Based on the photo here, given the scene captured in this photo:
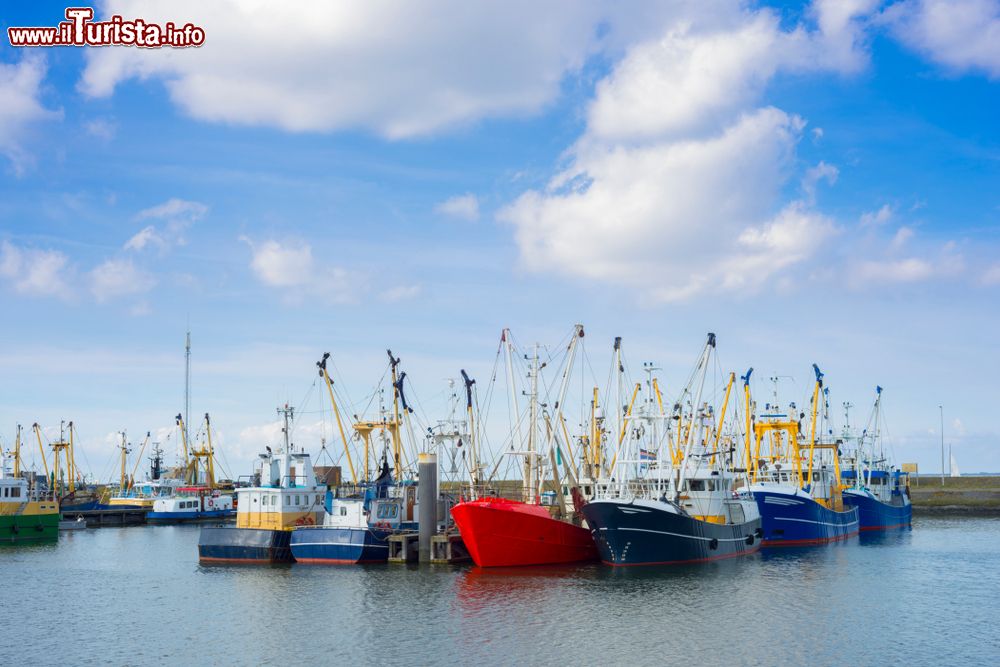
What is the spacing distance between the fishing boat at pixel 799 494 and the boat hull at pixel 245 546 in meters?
35.3

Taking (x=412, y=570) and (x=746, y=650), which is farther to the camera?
(x=412, y=570)

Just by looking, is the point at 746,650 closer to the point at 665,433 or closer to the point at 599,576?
the point at 599,576

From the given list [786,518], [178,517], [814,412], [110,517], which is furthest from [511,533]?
[110,517]

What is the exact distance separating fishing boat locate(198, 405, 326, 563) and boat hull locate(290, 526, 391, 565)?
1.78 m

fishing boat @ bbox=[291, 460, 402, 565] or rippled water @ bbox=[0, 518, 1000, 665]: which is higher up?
fishing boat @ bbox=[291, 460, 402, 565]

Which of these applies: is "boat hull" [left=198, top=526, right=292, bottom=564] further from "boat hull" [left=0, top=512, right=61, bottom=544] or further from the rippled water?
"boat hull" [left=0, top=512, right=61, bottom=544]

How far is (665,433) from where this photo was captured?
6059 centimetres

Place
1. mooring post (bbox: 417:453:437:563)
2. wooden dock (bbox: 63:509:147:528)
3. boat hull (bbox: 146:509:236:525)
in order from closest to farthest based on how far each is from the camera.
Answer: mooring post (bbox: 417:453:437:563)
wooden dock (bbox: 63:509:147:528)
boat hull (bbox: 146:509:236:525)

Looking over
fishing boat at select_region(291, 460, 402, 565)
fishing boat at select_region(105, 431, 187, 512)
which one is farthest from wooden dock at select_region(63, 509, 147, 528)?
fishing boat at select_region(291, 460, 402, 565)

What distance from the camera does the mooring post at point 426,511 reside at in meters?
57.1

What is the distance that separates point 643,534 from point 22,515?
185 ft

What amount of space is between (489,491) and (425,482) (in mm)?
5962

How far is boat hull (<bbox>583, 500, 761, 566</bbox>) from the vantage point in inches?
2068

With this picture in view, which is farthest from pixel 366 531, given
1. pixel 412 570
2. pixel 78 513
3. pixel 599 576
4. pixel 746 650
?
pixel 78 513
